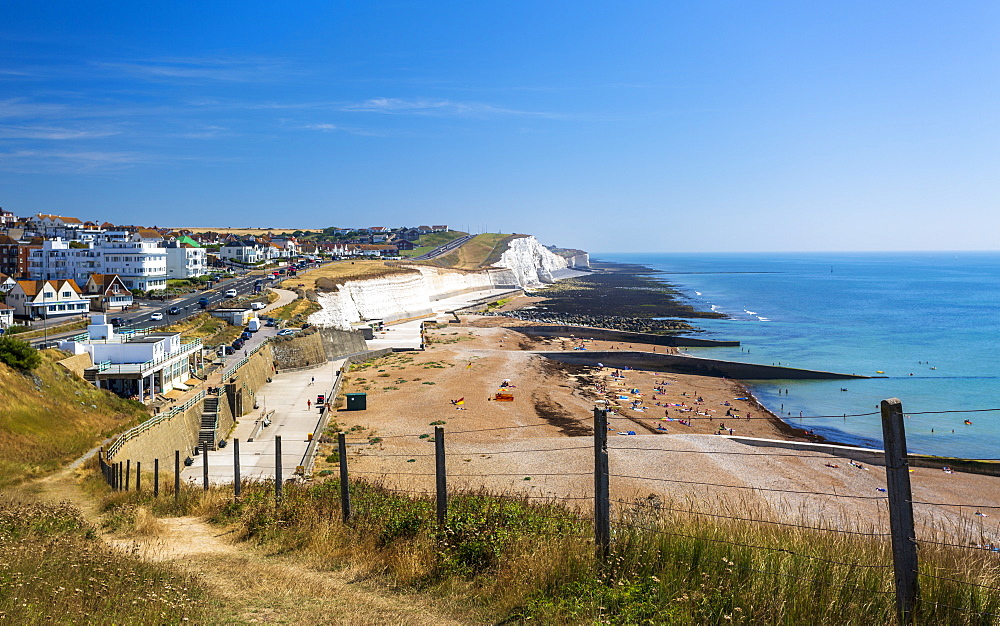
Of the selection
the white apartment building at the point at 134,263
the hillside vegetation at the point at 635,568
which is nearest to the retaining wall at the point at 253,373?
the hillside vegetation at the point at 635,568

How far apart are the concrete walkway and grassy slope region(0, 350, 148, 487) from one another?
280 cm

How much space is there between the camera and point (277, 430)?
87.1 ft

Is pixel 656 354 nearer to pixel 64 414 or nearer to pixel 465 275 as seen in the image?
pixel 64 414

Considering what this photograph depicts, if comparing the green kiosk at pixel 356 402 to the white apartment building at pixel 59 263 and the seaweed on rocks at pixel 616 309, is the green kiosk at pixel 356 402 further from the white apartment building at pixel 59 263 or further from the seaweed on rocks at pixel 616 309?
the white apartment building at pixel 59 263

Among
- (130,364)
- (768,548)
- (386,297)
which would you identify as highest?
(386,297)

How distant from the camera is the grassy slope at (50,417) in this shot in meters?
14.7

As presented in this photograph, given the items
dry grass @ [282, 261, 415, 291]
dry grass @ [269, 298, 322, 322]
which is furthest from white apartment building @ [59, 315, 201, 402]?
dry grass @ [282, 261, 415, 291]

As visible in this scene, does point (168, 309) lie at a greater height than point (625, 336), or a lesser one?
greater

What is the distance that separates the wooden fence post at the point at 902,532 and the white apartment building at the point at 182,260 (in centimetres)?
7908

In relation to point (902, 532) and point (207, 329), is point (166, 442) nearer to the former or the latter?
point (902, 532)

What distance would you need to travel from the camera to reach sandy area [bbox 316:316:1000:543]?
19.3 metres

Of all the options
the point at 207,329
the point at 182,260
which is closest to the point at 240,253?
the point at 182,260

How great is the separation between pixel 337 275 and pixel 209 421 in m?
60.3

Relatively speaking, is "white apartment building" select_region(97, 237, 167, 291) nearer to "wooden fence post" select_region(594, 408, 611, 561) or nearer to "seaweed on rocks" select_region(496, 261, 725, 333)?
"seaweed on rocks" select_region(496, 261, 725, 333)
